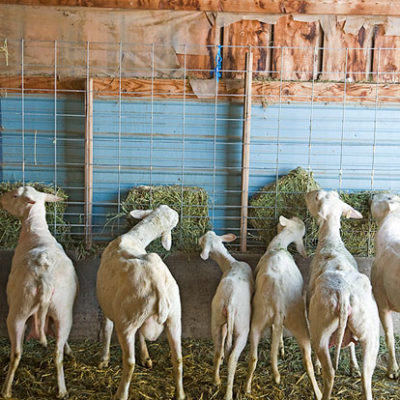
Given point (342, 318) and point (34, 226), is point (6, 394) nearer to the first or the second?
point (34, 226)

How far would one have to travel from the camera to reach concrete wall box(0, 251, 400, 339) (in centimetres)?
599

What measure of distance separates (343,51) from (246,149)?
1986mm

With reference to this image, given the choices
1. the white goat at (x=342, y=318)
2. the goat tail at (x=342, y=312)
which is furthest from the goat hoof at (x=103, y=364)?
the goat tail at (x=342, y=312)

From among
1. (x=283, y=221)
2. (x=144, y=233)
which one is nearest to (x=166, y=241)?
(x=144, y=233)

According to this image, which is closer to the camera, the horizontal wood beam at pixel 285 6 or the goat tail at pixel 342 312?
the goat tail at pixel 342 312

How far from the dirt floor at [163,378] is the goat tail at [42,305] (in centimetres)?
71

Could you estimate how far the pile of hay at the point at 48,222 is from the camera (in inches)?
236

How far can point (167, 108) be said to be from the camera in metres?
6.43

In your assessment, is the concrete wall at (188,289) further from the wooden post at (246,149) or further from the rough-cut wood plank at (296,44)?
the rough-cut wood plank at (296,44)

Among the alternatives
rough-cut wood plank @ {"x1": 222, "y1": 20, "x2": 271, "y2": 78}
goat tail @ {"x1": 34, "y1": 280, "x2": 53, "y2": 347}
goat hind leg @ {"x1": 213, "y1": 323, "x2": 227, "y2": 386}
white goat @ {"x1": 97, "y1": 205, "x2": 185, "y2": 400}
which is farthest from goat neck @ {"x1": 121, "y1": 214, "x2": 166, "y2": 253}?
rough-cut wood plank @ {"x1": 222, "y1": 20, "x2": 271, "y2": 78}

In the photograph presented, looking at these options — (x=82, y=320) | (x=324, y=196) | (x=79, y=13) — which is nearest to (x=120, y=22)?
(x=79, y=13)

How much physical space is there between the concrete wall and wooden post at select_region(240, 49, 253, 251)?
35 cm

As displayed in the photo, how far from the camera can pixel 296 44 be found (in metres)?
6.48

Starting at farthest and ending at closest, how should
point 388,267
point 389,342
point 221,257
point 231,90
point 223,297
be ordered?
A: point 231,90 < point 221,257 < point 389,342 < point 388,267 < point 223,297
